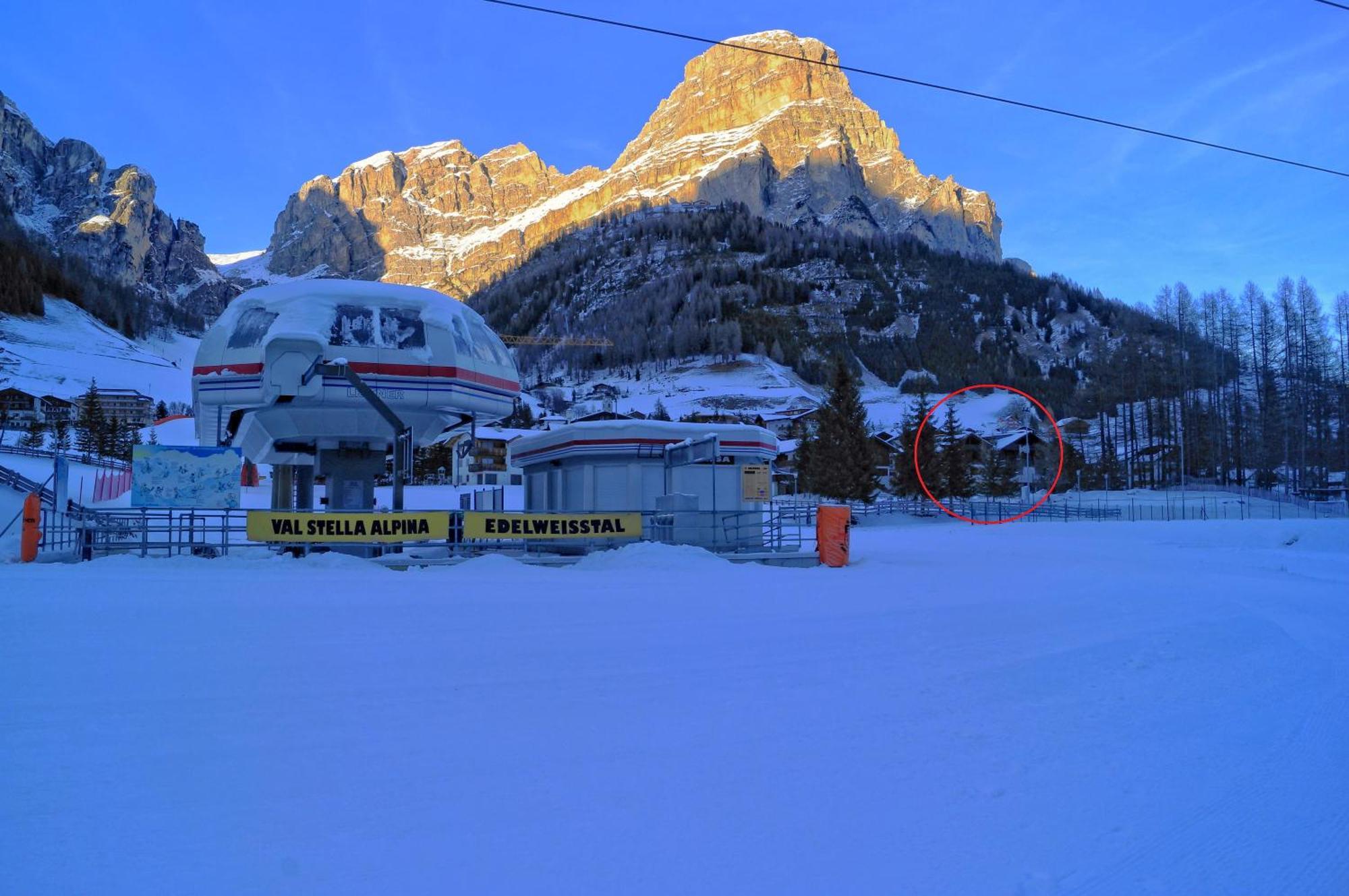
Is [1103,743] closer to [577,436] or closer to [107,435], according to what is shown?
[577,436]

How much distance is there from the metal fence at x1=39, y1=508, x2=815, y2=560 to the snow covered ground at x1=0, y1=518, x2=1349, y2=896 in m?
6.20

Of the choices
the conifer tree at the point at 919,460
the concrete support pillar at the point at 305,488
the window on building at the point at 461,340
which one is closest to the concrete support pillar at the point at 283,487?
the concrete support pillar at the point at 305,488

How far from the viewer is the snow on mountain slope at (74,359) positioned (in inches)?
4624

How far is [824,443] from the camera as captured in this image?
5575cm

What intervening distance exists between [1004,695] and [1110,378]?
7649 centimetres

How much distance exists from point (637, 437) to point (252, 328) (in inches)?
432

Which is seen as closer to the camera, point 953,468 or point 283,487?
point 283,487

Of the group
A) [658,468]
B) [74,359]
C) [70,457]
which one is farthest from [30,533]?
[74,359]

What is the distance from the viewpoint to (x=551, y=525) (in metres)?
19.6

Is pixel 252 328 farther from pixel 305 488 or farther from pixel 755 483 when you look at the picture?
pixel 755 483

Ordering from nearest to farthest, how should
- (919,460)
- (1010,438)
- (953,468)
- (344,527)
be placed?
(344,527) → (953,468) → (919,460) → (1010,438)

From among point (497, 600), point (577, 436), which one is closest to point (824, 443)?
point (577, 436)

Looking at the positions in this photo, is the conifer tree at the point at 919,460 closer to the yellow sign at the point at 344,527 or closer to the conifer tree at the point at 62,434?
the yellow sign at the point at 344,527

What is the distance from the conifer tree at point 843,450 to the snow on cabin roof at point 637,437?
2598 centimetres
